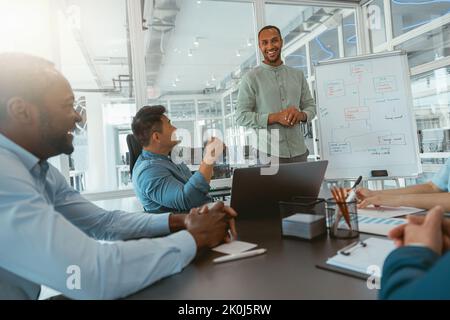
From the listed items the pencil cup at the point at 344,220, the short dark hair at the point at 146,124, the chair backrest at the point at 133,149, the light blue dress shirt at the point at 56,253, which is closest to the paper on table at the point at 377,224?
the pencil cup at the point at 344,220

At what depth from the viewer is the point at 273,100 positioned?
285 centimetres

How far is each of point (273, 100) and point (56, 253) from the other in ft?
7.91

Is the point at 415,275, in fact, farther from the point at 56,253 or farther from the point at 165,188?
the point at 165,188

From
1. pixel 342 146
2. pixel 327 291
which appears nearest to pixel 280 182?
pixel 327 291

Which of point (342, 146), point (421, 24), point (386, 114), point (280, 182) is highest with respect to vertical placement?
point (421, 24)

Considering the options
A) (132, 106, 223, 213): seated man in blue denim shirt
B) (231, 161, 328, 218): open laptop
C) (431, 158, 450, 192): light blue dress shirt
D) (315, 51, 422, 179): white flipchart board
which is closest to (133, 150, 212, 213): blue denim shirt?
(132, 106, 223, 213): seated man in blue denim shirt

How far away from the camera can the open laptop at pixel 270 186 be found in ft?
4.01

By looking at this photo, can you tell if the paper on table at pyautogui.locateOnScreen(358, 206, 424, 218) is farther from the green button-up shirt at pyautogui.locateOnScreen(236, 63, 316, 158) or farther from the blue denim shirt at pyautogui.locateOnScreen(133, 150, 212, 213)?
the green button-up shirt at pyautogui.locateOnScreen(236, 63, 316, 158)

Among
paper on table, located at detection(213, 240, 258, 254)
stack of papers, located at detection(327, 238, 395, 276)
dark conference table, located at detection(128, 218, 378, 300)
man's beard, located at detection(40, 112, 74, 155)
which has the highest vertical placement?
man's beard, located at detection(40, 112, 74, 155)

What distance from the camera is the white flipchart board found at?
10.1 feet

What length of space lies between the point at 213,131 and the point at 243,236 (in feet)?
10.1

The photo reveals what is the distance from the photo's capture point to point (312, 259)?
813 mm
